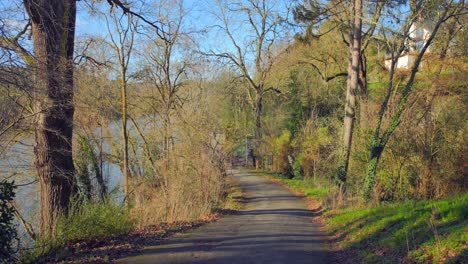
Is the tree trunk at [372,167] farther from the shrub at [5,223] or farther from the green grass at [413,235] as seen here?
the shrub at [5,223]

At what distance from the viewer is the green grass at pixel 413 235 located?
689 cm

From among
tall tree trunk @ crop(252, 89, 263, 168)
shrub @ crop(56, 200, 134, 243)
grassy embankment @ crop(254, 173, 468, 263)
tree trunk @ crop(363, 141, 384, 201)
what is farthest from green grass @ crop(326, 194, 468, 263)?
tall tree trunk @ crop(252, 89, 263, 168)

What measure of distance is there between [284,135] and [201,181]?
20446 millimetres

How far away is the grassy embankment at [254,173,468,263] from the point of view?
22.7ft

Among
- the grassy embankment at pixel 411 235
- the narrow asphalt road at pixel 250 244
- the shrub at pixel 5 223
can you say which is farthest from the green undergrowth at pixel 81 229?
the grassy embankment at pixel 411 235

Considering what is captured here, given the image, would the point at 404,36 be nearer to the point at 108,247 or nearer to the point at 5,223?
the point at 108,247

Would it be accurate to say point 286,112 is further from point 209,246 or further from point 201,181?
point 209,246

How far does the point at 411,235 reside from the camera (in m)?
8.16

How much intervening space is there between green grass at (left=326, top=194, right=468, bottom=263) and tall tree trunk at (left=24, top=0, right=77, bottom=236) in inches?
261

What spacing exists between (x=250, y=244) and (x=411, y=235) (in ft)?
11.6

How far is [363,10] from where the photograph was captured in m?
19.0

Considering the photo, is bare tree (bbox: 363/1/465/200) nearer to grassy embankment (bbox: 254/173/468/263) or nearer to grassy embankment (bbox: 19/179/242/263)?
grassy embankment (bbox: 254/173/468/263)

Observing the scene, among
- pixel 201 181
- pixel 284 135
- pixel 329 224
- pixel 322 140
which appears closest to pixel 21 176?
pixel 201 181

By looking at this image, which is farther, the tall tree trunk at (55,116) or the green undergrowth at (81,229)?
the tall tree trunk at (55,116)
